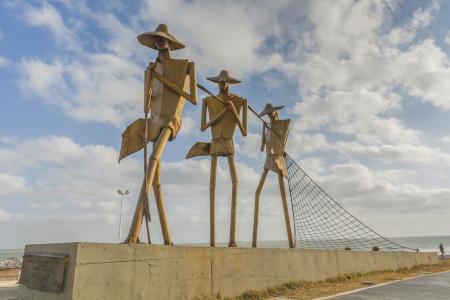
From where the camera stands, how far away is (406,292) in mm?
8281

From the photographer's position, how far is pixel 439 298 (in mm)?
7379

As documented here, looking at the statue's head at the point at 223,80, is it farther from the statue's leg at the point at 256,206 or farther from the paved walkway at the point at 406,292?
the paved walkway at the point at 406,292

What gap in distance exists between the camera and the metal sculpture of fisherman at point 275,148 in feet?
33.4

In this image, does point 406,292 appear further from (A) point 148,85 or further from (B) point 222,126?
(A) point 148,85

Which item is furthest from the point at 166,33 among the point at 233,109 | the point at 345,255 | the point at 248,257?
the point at 345,255

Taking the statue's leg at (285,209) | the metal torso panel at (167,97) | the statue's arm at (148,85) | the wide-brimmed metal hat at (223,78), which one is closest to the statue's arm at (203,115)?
the wide-brimmed metal hat at (223,78)

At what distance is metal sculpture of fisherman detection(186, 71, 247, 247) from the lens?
340 inches

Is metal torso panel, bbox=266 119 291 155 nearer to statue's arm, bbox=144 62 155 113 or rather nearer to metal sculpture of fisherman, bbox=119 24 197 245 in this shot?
metal sculpture of fisherman, bbox=119 24 197 245

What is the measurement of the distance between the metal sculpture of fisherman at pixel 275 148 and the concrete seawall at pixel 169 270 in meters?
1.55

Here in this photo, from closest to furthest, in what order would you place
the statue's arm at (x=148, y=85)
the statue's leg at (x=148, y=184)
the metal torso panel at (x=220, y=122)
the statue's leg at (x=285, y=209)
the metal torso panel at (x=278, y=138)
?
1. the statue's leg at (x=148, y=184)
2. the statue's arm at (x=148, y=85)
3. the metal torso panel at (x=220, y=122)
4. the statue's leg at (x=285, y=209)
5. the metal torso panel at (x=278, y=138)

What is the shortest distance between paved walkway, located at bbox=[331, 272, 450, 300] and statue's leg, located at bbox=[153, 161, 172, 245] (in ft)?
11.3

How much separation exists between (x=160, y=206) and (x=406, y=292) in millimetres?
5554

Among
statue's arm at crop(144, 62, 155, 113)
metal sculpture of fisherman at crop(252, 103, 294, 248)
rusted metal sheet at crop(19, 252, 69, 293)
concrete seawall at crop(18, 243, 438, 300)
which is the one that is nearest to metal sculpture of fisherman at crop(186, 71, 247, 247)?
concrete seawall at crop(18, 243, 438, 300)

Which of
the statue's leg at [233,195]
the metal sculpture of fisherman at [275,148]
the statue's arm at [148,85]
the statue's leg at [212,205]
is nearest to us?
the statue's arm at [148,85]
